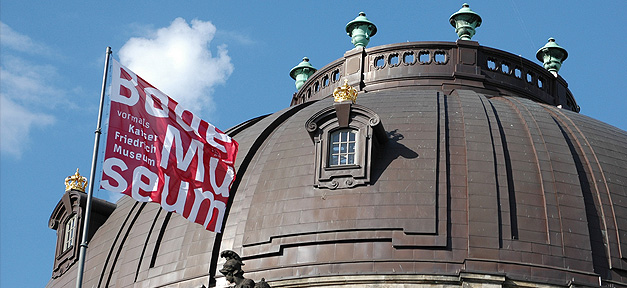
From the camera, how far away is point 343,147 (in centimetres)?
3812

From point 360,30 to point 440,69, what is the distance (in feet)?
12.9

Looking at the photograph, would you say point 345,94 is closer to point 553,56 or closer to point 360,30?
point 360,30

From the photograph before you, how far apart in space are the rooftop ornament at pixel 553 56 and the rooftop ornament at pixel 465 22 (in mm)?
2980

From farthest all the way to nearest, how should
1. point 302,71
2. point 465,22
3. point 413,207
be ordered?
point 302,71 → point 465,22 → point 413,207

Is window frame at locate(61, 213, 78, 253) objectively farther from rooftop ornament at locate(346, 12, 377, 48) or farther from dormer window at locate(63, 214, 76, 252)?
rooftop ornament at locate(346, 12, 377, 48)

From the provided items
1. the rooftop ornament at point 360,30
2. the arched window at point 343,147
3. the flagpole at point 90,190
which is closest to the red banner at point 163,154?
the flagpole at point 90,190

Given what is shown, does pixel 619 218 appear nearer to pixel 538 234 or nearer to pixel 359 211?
pixel 538 234

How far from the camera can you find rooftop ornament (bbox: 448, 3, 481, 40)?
46031mm

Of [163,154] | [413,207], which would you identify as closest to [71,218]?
[413,207]

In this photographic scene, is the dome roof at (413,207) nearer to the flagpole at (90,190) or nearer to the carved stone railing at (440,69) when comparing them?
the carved stone railing at (440,69)

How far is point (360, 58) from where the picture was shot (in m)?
44.2

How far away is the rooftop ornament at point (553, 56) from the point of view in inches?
1885

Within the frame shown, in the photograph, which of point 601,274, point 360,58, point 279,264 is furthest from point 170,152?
point 360,58

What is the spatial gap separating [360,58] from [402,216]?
9.24 metres
